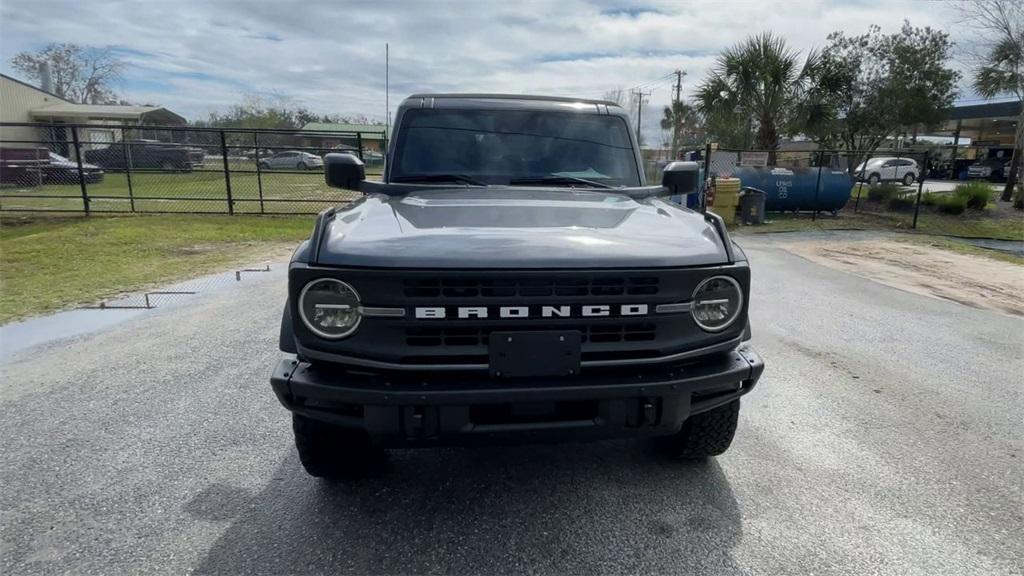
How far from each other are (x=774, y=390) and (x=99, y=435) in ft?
13.7

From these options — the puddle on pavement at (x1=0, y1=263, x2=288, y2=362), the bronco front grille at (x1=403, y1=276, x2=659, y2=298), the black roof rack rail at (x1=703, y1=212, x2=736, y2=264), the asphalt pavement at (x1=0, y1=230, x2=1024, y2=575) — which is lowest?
the puddle on pavement at (x1=0, y1=263, x2=288, y2=362)

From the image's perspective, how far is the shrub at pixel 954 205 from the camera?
15.7m

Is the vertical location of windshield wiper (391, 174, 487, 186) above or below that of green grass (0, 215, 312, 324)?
above

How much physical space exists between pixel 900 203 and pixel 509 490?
17663mm

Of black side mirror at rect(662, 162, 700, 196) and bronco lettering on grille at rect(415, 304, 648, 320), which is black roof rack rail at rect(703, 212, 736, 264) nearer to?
bronco lettering on grille at rect(415, 304, 648, 320)

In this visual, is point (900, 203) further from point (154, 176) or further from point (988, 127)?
point (988, 127)

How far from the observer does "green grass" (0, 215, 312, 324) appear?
256 inches

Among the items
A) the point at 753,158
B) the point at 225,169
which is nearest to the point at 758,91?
the point at 753,158

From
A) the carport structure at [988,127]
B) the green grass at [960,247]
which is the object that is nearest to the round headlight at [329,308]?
the green grass at [960,247]

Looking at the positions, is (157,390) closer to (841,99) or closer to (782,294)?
(782,294)

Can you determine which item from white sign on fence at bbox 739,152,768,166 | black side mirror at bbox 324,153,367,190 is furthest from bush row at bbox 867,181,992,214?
black side mirror at bbox 324,153,367,190

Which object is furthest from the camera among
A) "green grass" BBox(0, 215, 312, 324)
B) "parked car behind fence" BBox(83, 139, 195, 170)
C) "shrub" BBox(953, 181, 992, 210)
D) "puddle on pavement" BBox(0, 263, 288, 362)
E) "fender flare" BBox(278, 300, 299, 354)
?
"shrub" BBox(953, 181, 992, 210)

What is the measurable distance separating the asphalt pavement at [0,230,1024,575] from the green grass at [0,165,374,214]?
31.6 ft

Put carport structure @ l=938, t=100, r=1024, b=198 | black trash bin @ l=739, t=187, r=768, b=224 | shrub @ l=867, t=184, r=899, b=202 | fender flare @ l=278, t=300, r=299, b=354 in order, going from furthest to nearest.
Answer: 1. carport structure @ l=938, t=100, r=1024, b=198
2. shrub @ l=867, t=184, r=899, b=202
3. black trash bin @ l=739, t=187, r=768, b=224
4. fender flare @ l=278, t=300, r=299, b=354
